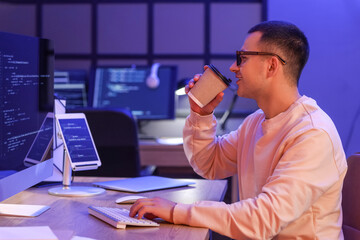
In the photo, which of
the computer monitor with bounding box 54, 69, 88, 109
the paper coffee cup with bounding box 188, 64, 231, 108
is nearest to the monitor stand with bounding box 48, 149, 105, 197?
the paper coffee cup with bounding box 188, 64, 231, 108

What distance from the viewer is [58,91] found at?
3791 mm

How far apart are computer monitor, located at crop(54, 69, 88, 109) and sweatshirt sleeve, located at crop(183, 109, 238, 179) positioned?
7.07 feet

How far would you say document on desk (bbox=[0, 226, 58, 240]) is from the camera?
1.04m

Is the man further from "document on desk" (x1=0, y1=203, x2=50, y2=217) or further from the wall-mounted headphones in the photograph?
the wall-mounted headphones

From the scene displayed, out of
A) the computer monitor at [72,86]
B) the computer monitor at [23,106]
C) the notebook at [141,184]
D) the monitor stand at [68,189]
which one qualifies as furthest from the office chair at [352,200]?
the computer monitor at [72,86]

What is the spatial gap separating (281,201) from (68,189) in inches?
30.2

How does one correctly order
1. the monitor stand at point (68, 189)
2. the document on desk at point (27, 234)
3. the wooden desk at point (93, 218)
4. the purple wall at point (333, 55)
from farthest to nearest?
the purple wall at point (333, 55)
the monitor stand at point (68, 189)
the wooden desk at point (93, 218)
the document on desk at point (27, 234)

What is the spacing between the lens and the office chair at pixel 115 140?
8.61 feet

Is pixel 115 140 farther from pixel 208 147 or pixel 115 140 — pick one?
pixel 208 147

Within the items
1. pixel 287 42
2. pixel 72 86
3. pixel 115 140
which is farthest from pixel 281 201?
pixel 72 86

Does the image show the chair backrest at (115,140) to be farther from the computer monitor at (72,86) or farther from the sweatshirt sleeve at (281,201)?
the sweatshirt sleeve at (281,201)

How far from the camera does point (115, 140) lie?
2.66 meters

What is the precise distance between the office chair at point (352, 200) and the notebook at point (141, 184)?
1.95 feet

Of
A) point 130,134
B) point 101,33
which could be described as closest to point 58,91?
point 101,33
